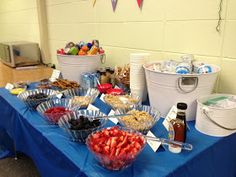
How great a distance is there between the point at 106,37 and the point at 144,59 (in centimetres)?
76

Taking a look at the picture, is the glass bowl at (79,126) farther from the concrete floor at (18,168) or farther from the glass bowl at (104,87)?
the concrete floor at (18,168)

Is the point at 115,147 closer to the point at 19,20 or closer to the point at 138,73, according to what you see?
the point at 138,73

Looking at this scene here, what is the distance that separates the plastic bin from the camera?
99 cm

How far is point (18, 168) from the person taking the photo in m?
1.85

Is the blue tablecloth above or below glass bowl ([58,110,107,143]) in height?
below

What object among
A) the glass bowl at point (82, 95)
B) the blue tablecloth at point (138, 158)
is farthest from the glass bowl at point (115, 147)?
the glass bowl at point (82, 95)

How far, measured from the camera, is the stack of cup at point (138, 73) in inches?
47.8

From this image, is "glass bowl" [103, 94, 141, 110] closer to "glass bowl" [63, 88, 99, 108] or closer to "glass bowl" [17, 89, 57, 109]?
"glass bowl" [63, 88, 99, 108]

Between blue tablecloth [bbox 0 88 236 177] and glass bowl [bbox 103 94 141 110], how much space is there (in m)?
0.07

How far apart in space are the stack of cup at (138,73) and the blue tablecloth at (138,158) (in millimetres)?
203

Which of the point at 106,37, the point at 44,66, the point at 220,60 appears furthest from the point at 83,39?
the point at 220,60

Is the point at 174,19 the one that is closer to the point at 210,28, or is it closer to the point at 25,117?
the point at 210,28

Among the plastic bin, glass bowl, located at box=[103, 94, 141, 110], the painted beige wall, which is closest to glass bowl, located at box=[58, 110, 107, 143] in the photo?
glass bowl, located at box=[103, 94, 141, 110]

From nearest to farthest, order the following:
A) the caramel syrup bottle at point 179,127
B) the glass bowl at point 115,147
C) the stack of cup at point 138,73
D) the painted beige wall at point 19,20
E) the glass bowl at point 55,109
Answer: the glass bowl at point 115,147
the caramel syrup bottle at point 179,127
the glass bowl at point 55,109
the stack of cup at point 138,73
the painted beige wall at point 19,20
